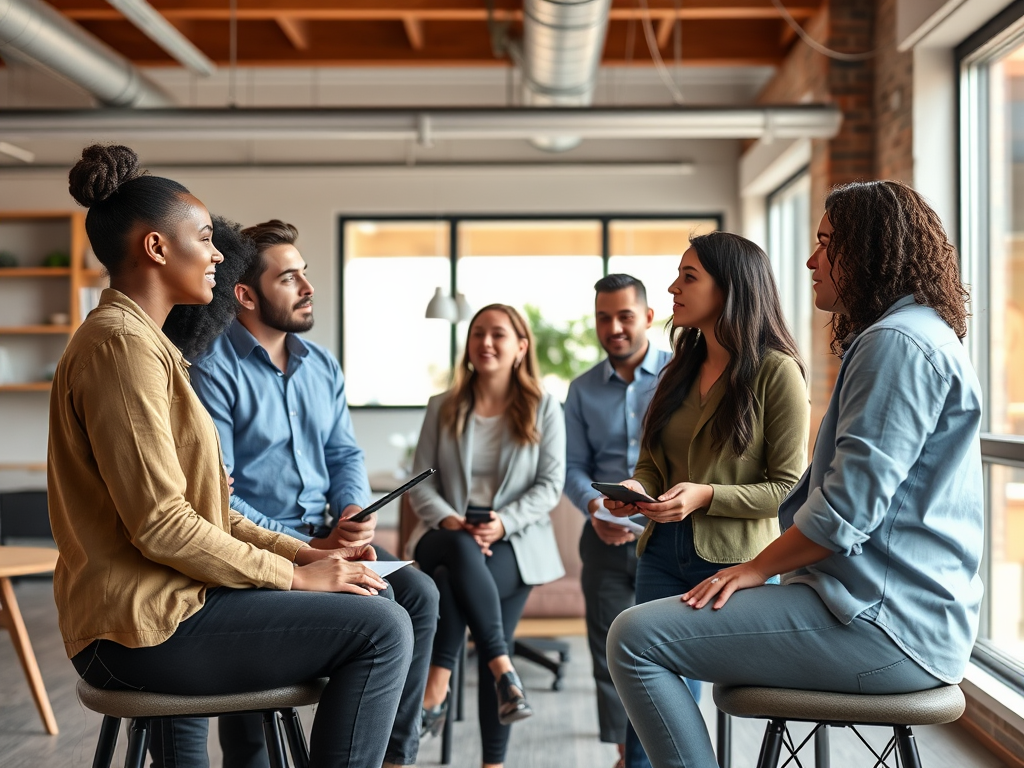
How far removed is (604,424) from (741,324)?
1.04 m

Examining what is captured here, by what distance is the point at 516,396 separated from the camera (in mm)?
3342

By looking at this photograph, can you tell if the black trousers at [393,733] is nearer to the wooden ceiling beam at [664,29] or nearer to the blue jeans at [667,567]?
the blue jeans at [667,567]

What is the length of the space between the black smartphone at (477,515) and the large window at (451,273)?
4.99m

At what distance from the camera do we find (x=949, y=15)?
3.80 metres

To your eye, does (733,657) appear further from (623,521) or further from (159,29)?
(159,29)

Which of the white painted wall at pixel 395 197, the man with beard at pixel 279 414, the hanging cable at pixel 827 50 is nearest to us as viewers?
the man with beard at pixel 279 414

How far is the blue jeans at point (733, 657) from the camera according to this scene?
1616 millimetres

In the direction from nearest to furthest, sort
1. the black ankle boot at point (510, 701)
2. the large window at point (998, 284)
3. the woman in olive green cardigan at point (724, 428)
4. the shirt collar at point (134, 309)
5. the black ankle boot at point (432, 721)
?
1. the shirt collar at point (134, 309)
2. the woman in olive green cardigan at point (724, 428)
3. the black ankle boot at point (510, 701)
4. the black ankle boot at point (432, 721)
5. the large window at point (998, 284)

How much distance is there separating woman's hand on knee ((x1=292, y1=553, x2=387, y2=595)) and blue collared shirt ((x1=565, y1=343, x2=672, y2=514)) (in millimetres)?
1368

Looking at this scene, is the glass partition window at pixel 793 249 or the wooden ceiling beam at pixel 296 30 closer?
the wooden ceiling beam at pixel 296 30

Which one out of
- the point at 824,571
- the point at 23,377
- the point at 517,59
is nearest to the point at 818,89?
the point at 517,59

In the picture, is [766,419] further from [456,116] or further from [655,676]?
[456,116]

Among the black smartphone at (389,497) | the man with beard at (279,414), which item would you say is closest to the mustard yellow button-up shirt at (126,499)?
the black smartphone at (389,497)

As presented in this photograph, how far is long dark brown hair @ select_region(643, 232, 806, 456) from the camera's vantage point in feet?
7.14
